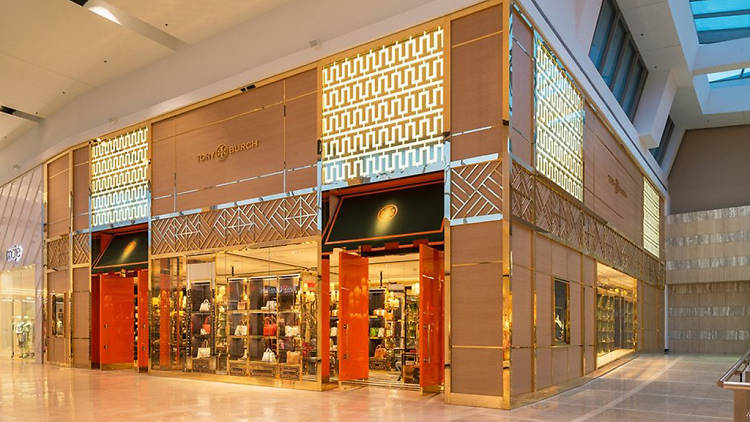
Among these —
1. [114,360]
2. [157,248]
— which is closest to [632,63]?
[157,248]

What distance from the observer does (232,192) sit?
12.2 m

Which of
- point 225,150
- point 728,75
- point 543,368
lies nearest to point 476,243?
point 543,368

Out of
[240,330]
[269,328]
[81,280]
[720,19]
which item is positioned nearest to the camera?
[269,328]

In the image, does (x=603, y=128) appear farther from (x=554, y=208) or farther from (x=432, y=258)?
(x=432, y=258)

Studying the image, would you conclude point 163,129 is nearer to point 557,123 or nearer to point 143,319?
point 143,319

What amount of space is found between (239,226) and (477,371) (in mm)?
5547

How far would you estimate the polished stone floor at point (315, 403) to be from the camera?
7914mm

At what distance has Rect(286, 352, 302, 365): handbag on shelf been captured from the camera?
10828 mm

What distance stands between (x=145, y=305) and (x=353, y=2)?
843 cm

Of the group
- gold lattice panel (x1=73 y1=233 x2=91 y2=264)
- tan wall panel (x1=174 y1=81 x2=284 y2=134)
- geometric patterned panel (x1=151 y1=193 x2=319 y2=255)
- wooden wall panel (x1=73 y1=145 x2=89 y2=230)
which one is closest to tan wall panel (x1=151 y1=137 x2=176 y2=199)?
tan wall panel (x1=174 y1=81 x2=284 y2=134)

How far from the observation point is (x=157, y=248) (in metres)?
13.6

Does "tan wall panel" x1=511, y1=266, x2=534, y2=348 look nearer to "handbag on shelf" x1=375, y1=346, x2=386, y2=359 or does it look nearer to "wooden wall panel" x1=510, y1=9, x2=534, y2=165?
"wooden wall panel" x1=510, y1=9, x2=534, y2=165

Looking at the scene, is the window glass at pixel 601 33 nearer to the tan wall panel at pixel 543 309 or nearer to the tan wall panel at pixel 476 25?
the tan wall panel at pixel 476 25

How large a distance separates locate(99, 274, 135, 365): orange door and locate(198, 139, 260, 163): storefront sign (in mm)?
4937
